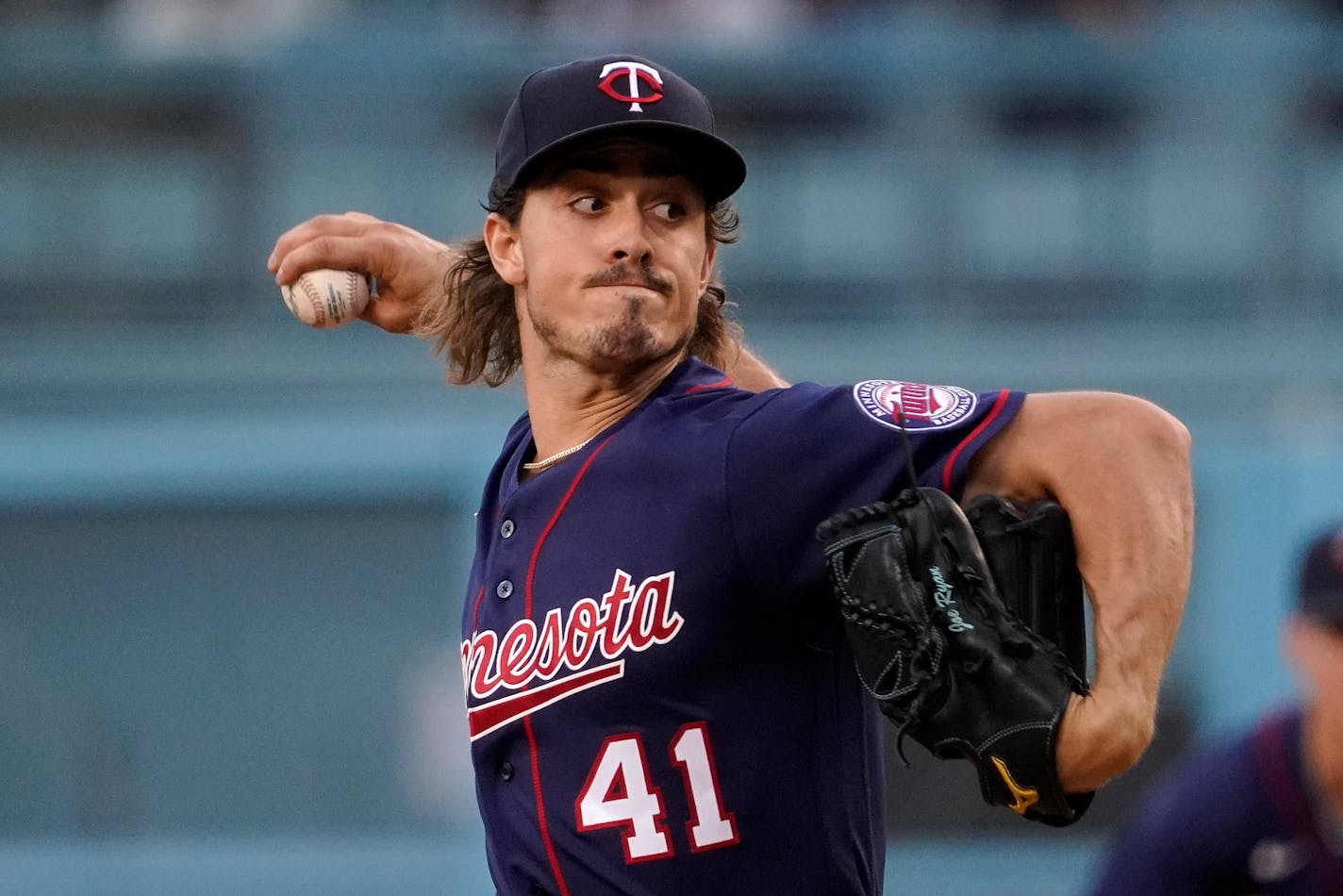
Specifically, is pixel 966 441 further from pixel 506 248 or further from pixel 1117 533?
pixel 506 248

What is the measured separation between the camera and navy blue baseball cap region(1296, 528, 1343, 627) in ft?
7.13

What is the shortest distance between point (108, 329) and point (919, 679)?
780 centimetres

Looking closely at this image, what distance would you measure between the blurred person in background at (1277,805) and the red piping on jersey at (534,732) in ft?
2.19

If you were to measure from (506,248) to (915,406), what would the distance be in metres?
0.70

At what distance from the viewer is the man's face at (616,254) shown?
2.39 m

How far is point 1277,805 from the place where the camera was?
86.3 inches

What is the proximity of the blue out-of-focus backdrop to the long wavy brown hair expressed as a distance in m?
4.19

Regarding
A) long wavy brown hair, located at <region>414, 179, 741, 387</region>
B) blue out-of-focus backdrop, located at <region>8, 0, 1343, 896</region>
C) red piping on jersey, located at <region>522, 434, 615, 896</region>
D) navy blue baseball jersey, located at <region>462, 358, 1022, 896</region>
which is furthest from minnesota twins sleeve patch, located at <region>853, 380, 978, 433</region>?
blue out-of-focus backdrop, located at <region>8, 0, 1343, 896</region>

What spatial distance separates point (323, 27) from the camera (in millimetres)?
9633

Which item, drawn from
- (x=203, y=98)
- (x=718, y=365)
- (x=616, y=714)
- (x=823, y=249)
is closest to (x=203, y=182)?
(x=203, y=98)

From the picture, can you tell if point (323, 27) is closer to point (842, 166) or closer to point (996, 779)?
point (842, 166)

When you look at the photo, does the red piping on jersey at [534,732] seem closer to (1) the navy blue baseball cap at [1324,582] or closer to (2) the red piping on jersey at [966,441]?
(2) the red piping on jersey at [966,441]

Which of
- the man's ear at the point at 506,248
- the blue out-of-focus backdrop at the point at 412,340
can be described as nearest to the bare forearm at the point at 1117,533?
the man's ear at the point at 506,248

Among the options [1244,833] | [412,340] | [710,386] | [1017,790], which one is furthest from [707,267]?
[412,340]
